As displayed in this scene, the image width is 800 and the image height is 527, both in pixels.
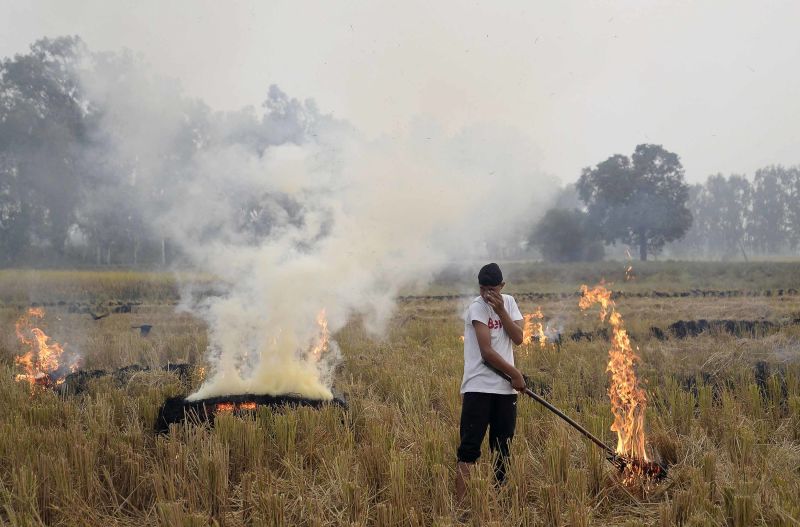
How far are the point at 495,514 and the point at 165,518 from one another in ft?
7.25

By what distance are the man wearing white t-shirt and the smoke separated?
3.39 metres

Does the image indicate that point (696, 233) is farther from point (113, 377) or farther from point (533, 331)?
point (113, 377)

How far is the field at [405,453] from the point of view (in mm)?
4215

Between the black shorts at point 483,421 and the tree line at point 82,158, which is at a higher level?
the tree line at point 82,158

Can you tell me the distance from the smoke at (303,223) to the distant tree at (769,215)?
99.0 meters

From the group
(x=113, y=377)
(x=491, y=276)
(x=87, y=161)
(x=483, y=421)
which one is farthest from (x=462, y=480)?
(x=87, y=161)

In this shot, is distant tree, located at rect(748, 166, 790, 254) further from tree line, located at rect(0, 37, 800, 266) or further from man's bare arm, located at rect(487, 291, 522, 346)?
man's bare arm, located at rect(487, 291, 522, 346)

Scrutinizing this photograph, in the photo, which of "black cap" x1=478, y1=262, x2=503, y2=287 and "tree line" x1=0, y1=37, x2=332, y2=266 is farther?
"tree line" x1=0, y1=37, x2=332, y2=266

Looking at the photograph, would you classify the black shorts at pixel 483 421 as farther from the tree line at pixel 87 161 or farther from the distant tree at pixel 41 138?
the distant tree at pixel 41 138

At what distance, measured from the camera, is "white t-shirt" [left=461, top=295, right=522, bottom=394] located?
189 inches

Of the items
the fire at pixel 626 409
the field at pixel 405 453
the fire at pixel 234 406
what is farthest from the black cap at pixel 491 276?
the fire at pixel 234 406

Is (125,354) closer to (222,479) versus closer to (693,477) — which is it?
(222,479)

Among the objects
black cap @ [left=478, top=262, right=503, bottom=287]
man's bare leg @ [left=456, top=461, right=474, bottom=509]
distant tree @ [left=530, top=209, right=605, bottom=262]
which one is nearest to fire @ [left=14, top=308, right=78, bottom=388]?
man's bare leg @ [left=456, top=461, right=474, bottom=509]

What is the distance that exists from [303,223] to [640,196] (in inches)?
1760
